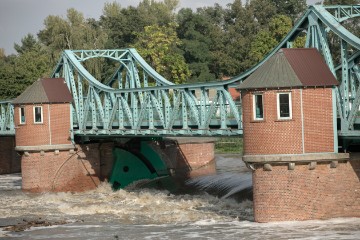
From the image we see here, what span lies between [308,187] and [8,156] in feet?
140

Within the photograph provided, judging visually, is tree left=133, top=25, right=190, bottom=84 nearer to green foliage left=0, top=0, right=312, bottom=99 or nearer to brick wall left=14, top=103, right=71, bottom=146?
green foliage left=0, top=0, right=312, bottom=99

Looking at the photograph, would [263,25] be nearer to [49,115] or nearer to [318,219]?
[49,115]

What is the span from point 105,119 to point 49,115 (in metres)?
3.70

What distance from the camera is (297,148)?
33.6 metres

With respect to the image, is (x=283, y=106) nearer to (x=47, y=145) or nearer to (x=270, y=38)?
(x=47, y=145)

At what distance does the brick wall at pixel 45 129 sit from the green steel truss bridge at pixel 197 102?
2.62 ft

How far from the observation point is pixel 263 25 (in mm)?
108938

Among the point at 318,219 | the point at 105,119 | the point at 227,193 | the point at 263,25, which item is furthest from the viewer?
the point at 263,25

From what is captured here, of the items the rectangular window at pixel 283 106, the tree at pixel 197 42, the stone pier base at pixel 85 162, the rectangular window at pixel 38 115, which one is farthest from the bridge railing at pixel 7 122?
the rectangular window at pixel 283 106

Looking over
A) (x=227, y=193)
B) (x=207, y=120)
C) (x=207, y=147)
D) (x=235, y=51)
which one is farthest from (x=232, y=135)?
(x=235, y=51)

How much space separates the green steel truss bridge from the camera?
34312 mm

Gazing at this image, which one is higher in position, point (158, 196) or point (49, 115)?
point (49, 115)

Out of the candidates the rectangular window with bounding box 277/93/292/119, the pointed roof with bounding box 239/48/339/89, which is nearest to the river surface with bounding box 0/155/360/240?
the rectangular window with bounding box 277/93/292/119

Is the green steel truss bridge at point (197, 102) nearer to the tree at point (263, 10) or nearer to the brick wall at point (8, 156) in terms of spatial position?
the brick wall at point (8, 156)
